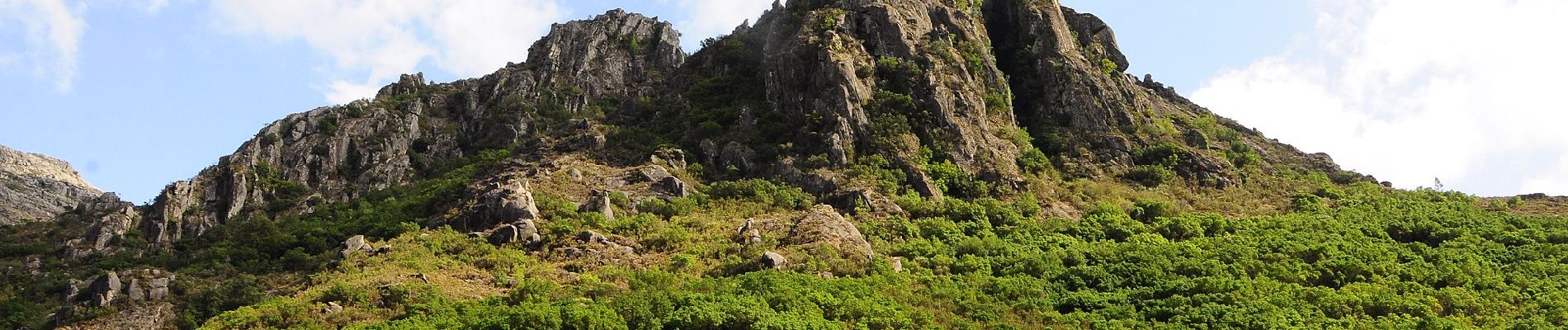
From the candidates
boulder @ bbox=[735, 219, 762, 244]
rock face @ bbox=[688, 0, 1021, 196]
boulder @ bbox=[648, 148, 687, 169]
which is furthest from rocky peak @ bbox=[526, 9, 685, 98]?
boulder @ bbox=[735, 219, 762, 244]

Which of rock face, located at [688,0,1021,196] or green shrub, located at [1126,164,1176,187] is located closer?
rock face, located at [688,0,1021,196]

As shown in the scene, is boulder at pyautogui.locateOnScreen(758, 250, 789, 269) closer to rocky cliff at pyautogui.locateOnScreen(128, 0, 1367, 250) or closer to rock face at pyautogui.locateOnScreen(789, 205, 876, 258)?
rock face at pyautogui.locateOnScreen(789, 205, 876, 258)

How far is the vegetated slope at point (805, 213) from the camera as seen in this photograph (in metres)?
39.1

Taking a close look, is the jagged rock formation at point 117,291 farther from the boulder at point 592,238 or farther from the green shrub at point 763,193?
the green shrub at point 763,193

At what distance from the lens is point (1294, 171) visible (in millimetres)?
63312

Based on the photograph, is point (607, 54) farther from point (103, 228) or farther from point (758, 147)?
point (103, 228)

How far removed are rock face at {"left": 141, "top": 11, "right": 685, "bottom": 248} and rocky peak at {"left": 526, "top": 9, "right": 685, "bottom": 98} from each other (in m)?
0.09

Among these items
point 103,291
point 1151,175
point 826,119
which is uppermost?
point 826,119

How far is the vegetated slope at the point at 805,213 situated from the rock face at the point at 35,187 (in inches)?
874

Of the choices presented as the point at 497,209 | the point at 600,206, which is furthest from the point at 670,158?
the point at 497,209

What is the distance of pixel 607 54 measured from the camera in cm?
8112

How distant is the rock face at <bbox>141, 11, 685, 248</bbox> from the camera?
6184cm

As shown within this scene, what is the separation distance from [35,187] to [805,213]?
3248 inches

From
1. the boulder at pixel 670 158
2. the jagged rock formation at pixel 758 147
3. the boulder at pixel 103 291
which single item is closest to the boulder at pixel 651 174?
the jagged rock formation at pixel 758 147
